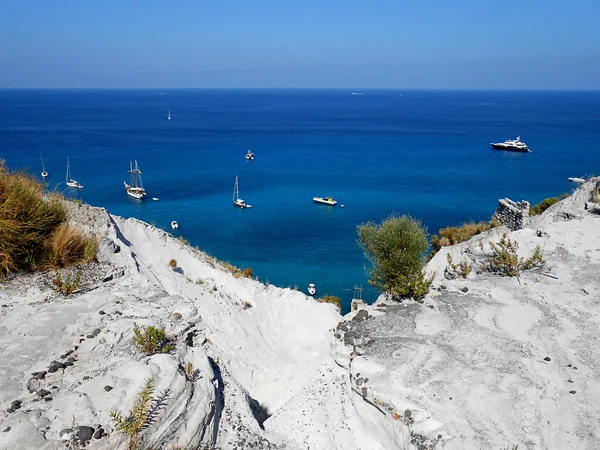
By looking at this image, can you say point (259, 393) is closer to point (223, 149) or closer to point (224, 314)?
point (224, 314)

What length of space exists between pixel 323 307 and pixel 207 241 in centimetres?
2297

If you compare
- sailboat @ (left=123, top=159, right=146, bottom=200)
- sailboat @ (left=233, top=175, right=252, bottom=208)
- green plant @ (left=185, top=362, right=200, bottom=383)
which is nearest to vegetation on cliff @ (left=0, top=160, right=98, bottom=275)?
green plant @ (left=185, top=362, right=200, bottom=383)

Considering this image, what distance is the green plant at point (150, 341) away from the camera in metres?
8.89

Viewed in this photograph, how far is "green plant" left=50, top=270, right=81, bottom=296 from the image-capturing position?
1076 cm

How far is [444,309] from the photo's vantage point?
12867 mm

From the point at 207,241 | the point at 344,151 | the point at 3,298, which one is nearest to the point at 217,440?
the point at 3,298

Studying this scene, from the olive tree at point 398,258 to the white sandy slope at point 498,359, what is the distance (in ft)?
1.80

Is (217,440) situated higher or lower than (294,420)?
higher

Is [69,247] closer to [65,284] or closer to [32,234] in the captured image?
[32,234]

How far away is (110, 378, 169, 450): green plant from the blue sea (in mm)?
19941

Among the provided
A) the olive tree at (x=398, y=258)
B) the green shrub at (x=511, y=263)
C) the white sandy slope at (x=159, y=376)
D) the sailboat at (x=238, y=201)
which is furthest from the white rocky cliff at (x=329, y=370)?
the sailboat at (x=238, y=201)

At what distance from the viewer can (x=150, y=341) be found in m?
8.95

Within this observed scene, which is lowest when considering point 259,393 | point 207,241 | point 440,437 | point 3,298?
point 207,241

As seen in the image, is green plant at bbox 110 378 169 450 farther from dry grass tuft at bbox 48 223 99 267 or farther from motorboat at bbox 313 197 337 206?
motorboat at bbox 313 197 337 206
